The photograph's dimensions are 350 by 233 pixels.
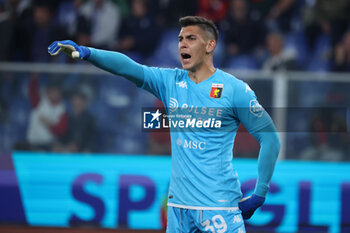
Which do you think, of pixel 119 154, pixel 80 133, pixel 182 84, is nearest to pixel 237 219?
pixel 182 84

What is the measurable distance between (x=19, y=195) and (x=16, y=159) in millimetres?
449

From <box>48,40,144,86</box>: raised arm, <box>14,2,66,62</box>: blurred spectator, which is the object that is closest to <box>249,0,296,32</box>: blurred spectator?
<box>14,2,66,62</box>: blurred spectator

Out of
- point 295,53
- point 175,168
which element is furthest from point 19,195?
point 295,53

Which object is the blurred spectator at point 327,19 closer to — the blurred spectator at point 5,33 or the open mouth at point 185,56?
the blurred spectator at point 5,33

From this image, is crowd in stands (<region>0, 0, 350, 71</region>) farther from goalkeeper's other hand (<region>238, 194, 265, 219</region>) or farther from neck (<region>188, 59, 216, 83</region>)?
goalkeeper's other hand (<region>238, 194, 265, 219</region>)

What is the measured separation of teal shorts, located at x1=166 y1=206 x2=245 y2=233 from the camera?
3.55m

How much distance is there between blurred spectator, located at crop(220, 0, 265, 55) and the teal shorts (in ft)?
18.7

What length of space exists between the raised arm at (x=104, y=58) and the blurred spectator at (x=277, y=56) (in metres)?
5.27

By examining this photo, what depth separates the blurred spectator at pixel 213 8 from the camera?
9.60 m

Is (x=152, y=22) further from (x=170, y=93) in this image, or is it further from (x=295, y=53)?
(x=170, y=93)

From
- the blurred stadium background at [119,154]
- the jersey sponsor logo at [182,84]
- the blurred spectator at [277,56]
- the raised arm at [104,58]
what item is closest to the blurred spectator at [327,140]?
the blurred stadium background at [119,154]

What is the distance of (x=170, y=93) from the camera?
3.82 metres

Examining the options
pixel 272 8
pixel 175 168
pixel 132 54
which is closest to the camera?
pixel 175 168

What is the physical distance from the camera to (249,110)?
3.61m
